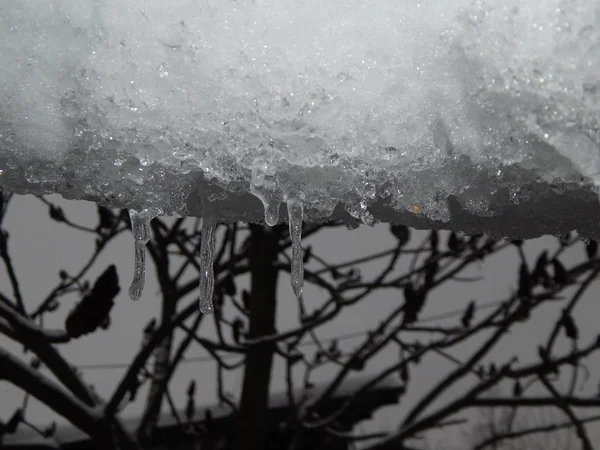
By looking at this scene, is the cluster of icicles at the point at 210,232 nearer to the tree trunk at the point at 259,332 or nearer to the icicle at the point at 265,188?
the icicle at the point at 265,188

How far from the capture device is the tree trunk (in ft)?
5.99

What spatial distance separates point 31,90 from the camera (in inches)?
12.3

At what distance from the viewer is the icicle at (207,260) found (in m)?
0.40

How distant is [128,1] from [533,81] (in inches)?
10.2

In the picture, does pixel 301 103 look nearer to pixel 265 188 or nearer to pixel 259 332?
pixel 265 188

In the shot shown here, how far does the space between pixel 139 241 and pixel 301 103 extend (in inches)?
7.6

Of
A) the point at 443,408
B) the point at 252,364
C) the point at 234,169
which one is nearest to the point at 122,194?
the point at 234,169

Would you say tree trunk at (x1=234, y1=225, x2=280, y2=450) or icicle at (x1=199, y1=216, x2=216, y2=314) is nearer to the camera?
icicle at (x1=199, y1=216, x2=216, y2=314)

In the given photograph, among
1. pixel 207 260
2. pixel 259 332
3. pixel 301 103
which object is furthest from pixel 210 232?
pixel 259 332

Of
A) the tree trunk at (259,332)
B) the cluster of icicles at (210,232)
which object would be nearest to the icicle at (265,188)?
the cluster of icicles at (210,232)

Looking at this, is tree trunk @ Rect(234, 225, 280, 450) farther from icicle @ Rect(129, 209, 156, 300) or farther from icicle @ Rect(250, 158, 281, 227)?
icicle @ Rect(250, 158, 281, 227)

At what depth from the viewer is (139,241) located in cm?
42

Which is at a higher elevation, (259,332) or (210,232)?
(259,332)

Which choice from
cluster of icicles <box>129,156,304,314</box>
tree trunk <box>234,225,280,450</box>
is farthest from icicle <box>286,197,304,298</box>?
tree trunk <box>234,225,280,450</box>
